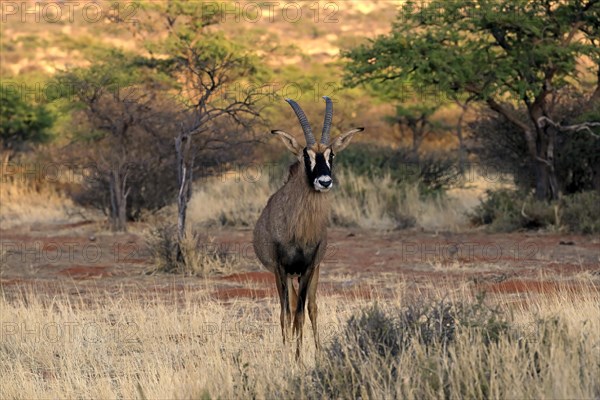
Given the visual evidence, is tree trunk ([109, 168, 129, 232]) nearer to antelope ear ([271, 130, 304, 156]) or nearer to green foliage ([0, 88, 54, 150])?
antelope ear ([271, 130, 304, 156])

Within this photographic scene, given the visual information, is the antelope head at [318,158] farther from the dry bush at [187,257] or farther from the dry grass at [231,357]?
the dry bush at [187,257]

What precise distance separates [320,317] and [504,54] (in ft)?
34.3

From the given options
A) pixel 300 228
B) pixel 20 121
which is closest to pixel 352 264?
pixel 300 228

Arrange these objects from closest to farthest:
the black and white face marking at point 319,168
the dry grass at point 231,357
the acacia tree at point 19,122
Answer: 1. the dry grass at point 231,357
2. the black and white face marking at point 319,168
3. the acacia tree at point 19,122

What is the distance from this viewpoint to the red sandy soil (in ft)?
40.0

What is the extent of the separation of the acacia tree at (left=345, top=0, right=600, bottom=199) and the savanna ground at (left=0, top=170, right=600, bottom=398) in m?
2.42

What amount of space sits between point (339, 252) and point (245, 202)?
5.53m

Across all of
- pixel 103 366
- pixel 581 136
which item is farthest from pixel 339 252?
pixel 103 366

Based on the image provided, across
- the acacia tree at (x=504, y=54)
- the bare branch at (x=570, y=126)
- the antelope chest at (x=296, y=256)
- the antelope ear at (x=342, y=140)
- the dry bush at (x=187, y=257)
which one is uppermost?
the acacia tree at (x=504, y=54)

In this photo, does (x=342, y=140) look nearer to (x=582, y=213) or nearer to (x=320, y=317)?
(x=320, y=317)

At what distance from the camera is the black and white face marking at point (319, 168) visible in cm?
765

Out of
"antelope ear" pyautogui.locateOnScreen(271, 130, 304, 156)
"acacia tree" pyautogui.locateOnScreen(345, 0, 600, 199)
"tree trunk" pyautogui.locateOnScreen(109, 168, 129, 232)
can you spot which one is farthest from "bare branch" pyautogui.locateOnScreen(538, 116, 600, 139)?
"antelope ear" pyautogui.locateOnScreen(271, 130, 304, 156)

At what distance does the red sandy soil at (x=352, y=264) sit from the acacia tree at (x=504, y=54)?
2.45 metres

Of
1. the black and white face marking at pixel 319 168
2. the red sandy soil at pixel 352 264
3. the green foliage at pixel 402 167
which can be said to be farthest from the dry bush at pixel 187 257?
the green foliage at pixel 402 167
